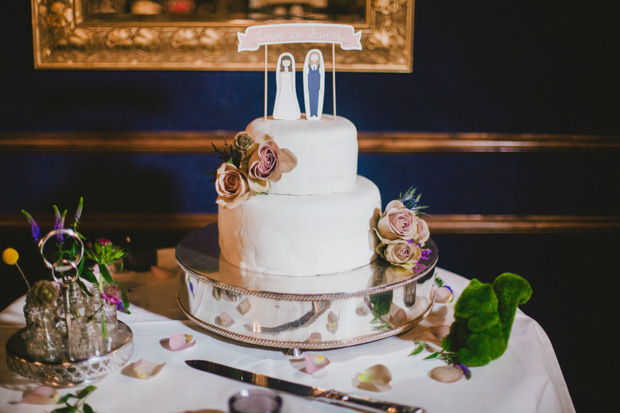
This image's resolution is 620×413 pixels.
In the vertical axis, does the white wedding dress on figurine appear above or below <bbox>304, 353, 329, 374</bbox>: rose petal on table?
above

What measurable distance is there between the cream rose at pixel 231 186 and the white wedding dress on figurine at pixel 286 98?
0.31 m

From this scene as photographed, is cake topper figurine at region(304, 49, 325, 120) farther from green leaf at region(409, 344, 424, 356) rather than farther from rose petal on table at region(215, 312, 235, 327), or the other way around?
green leaf at region(409, 344, 424, 356)

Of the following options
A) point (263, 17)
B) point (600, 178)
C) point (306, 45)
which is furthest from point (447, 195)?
point (263, 17)

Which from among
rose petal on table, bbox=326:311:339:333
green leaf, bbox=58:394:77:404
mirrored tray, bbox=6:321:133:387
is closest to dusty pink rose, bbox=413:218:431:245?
rose petal on table, bbox=326:311:339:333

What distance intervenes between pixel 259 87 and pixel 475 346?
6.13ft

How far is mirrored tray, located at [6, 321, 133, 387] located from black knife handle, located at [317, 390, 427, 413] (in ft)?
1.78

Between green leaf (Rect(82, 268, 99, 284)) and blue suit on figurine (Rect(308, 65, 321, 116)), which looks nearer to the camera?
green leaf (Rect(82, 268, 99, 284))

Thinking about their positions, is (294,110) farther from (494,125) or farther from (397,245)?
(494,125)

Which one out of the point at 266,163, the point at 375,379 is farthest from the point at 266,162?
the point at 375,379

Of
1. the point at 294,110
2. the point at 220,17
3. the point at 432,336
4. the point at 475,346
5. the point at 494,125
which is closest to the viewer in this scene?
the point at 475,346

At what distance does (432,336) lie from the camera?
1.74 m

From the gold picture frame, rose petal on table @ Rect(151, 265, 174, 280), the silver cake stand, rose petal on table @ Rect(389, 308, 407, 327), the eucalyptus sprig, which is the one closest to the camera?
the eucalyptus sprig

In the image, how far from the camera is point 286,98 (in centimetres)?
189

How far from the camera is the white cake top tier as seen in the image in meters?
1.73
